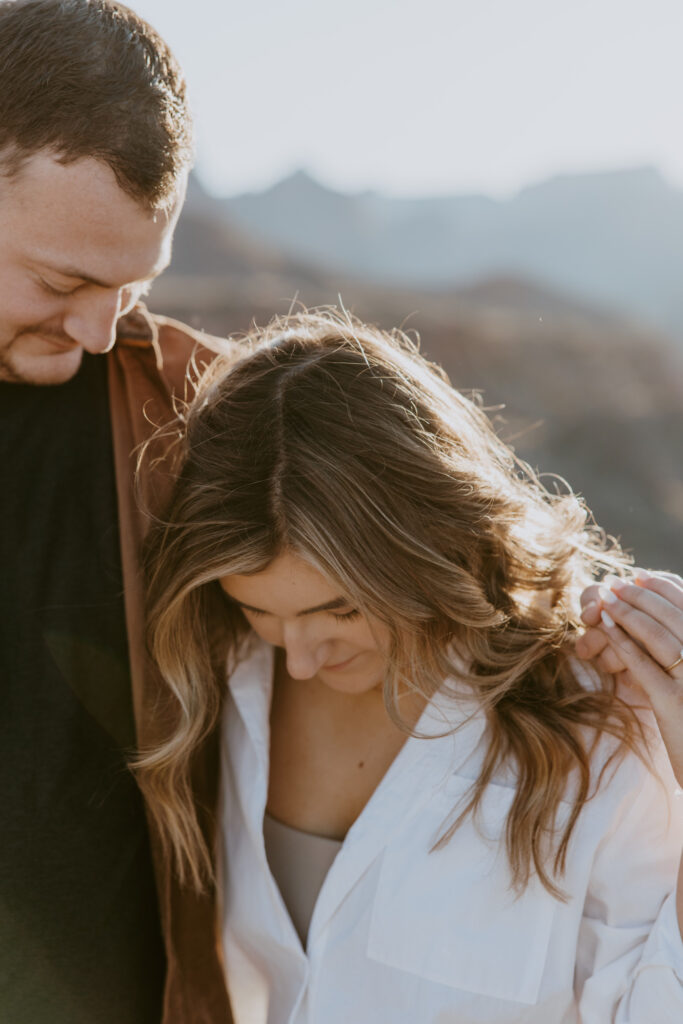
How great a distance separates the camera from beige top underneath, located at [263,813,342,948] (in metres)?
1.94

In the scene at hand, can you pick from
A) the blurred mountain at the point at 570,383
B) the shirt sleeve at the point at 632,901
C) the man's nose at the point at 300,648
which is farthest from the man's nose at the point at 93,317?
the blurred mountain at the point at 570,383

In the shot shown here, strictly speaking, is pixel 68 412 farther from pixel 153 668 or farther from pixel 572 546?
pixel 572 546

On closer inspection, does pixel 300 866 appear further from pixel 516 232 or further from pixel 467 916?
pixel 516 232

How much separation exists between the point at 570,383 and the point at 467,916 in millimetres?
14929

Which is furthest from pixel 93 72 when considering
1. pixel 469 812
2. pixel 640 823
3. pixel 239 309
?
pixel 239 309

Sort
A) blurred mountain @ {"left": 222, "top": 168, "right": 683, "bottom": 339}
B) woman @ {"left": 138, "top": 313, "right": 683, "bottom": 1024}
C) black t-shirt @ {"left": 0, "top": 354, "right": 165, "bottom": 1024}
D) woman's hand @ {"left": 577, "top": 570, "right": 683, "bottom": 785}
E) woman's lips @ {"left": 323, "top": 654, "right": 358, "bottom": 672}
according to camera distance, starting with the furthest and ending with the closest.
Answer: blurred mountain @ {"left": 222, "top": 168, "right": 683, "bottom": 339}
woman's lips @ {"left": 323, "top": 654, "right": 358, "bottom": 672}
black t-shirt @ {"left": 0, "top": 354, "right": 165, "bottom": 1024}
woman @ {"left": 138, "top": 313, "right": 683, "bottom": 1024}
woman's hand @ {"left": 577, "top": 570, "right": 683, "bottom": 785}

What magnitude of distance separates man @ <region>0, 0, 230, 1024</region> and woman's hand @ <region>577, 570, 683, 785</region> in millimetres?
971

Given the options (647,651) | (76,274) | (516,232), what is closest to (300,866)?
(647,651)

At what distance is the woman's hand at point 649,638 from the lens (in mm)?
1538

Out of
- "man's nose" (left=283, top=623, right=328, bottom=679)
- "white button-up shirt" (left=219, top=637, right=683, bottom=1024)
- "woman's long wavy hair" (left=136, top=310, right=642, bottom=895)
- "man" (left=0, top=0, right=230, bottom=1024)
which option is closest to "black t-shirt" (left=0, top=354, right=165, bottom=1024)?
"man" (left=0, top=0, right=230, bottom=1024)

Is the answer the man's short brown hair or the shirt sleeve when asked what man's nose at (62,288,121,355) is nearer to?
the man's short brown hair

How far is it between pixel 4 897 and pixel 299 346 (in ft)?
3.95

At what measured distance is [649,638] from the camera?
1561 millimetres

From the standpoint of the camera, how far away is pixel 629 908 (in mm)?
1635
